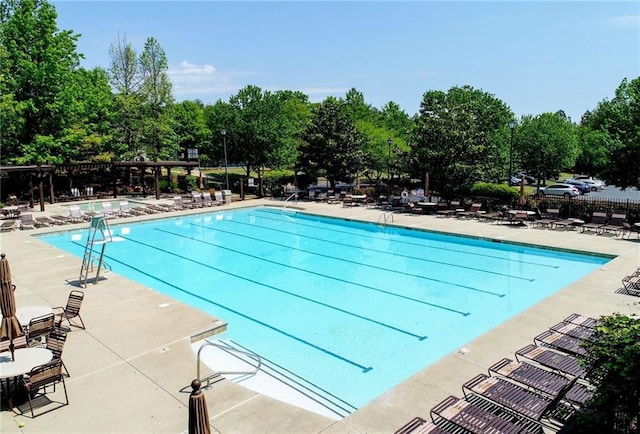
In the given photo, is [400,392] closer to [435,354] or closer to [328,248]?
[435,354]

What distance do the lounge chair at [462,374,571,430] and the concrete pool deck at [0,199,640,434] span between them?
482 millimetres

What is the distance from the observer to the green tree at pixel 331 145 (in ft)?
93.9

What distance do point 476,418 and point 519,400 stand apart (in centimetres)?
82

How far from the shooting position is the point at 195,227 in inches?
854

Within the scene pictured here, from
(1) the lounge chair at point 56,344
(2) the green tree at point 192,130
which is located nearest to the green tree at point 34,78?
(2) the green tree at point 192,130

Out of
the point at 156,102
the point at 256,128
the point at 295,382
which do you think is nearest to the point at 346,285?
the point at 295,382

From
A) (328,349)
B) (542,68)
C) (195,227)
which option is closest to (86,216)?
(195,227)

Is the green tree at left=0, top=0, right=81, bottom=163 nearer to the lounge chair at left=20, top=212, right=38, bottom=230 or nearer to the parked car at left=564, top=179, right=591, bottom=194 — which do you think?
the lounge chair at left=20, top=212, right=38, bottom=230

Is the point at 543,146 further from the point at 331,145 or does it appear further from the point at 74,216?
the point at 74,216

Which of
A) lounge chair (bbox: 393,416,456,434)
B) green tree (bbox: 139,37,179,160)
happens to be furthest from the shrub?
green tree (bbox: 139,37,179,160)

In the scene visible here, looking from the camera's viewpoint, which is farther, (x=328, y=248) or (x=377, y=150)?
(x=377, y=150)

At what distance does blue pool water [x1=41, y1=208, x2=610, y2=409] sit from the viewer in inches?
338

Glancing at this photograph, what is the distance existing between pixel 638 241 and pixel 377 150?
19075 millimetres

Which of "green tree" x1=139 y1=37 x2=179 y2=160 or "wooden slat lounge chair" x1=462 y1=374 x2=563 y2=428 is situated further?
"green tree" x1=139 y1=37 x2=179 y2=160
